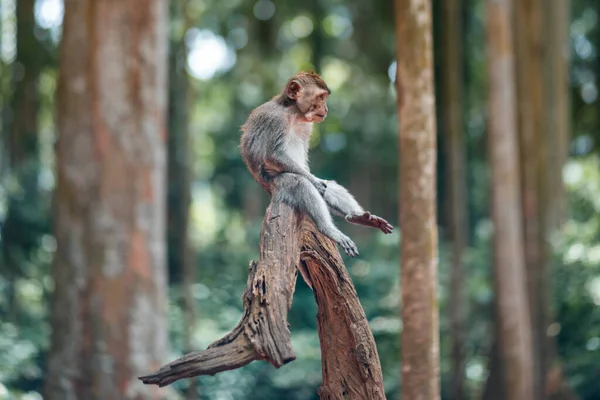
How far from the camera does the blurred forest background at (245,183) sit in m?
8.92

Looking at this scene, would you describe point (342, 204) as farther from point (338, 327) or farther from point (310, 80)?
point (338, 327)

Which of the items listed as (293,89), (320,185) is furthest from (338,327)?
(293,89)

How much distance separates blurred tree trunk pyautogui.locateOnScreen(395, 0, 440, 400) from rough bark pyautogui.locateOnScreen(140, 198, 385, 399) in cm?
195

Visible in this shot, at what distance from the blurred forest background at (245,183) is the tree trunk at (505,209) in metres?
0.28

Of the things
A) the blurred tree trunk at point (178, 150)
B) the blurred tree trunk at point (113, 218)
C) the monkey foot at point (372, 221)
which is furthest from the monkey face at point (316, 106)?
the blurred tree trunk at point (178, 150)

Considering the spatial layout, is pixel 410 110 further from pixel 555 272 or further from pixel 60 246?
pixel 555 272

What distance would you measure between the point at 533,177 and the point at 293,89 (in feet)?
22.6

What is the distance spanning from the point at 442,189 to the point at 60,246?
8642 millimetres

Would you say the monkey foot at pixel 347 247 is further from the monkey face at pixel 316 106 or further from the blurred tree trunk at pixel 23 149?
the blurred tree trunk at pixel 23 149

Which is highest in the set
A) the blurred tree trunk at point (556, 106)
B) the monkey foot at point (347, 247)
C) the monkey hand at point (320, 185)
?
the blurred tree trunk at point (556, 106)

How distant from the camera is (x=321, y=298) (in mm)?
4125

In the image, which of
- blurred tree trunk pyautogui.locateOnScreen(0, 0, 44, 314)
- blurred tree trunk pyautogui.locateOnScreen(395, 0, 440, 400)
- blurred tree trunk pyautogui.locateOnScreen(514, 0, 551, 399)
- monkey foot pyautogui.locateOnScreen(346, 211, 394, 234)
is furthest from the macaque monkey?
blurred tree trunk pyautogui.locateOnScreen(0, 0, 44, 314)

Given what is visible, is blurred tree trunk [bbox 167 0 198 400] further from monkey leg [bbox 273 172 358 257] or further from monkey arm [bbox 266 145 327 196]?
monkey leg [bbox 273 172 358 257]

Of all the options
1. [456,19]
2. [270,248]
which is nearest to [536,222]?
[456,19]
